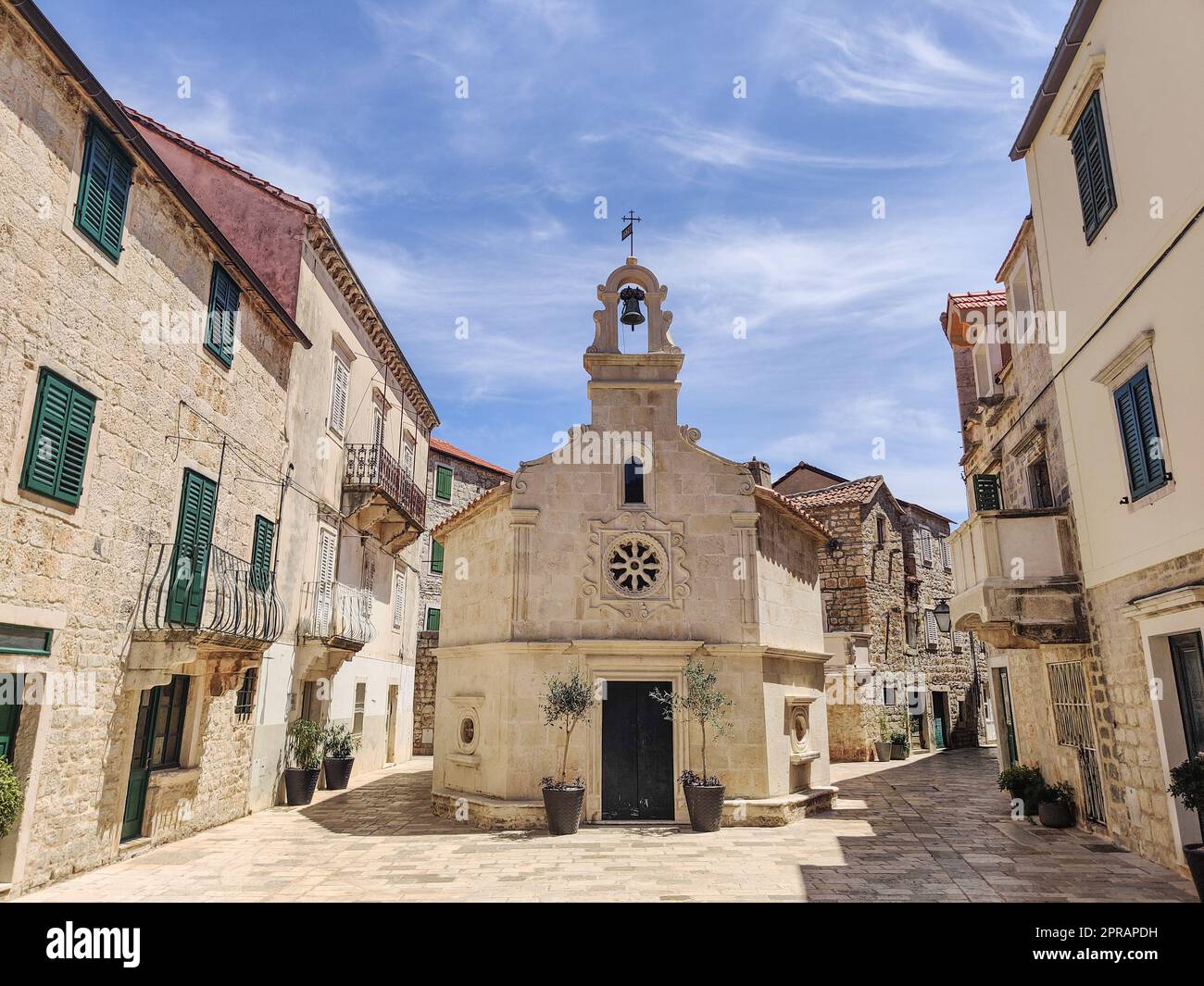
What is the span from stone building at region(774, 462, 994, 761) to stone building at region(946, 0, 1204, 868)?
13.7 meters

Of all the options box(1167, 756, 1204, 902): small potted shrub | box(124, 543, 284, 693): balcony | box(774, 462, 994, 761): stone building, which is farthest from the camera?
box(774, 462, 994, 761): stone building

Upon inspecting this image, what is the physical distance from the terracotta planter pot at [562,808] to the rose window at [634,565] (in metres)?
3.68

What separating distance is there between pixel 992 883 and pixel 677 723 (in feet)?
18.5

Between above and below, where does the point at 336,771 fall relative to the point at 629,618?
below

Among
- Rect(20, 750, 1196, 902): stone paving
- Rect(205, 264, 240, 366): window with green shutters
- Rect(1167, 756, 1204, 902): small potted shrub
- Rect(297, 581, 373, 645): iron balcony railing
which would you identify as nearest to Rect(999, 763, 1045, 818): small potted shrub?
Rect(20, 750, 1196, 902): stone paving

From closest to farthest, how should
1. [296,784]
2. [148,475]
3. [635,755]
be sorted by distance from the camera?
[148,475] → [635,755] → [296,784]

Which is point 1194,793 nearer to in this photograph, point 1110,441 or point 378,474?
point 1110,441

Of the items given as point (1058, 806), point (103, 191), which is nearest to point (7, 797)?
point (103, 191)

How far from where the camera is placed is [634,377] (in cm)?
1577

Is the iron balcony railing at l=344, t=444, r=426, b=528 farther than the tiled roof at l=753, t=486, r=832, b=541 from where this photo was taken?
Yes

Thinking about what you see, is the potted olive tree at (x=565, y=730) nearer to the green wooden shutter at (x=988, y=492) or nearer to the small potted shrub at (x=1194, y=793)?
the small potted shrub at (x=1194, y=793)

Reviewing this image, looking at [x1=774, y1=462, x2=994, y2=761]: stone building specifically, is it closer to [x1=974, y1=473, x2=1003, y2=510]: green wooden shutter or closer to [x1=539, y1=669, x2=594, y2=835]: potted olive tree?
[x1=974, y1=473, x2=1003, y2=510]: green wooden shutter

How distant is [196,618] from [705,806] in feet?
28.4

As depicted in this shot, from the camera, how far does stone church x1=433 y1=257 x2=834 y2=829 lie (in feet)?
45.9
